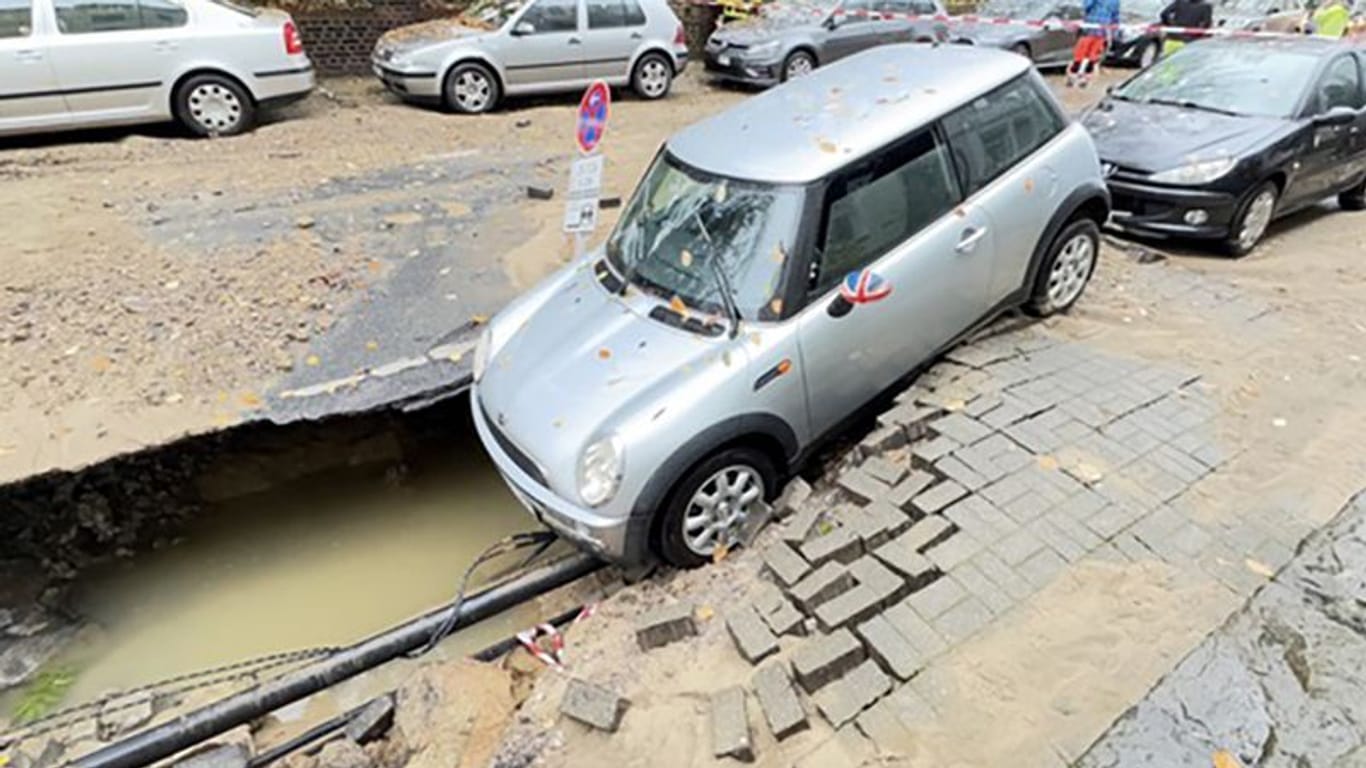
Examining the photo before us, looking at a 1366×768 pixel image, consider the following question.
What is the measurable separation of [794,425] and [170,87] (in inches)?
331

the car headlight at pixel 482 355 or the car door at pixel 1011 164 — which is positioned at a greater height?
the car door at pixel 1011 164

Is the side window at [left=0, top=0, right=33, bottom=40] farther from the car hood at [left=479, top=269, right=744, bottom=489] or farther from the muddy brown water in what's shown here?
the car hood at [left=479, top=269, right=744, bottom=489]

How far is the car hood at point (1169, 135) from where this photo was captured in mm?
7043

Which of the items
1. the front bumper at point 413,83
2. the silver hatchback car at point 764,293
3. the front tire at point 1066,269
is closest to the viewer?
the silver hatchback car at point 764,293

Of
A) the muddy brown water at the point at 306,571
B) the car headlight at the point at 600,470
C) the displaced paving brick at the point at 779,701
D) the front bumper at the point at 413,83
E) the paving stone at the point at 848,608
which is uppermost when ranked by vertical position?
the front bumper at the point at 413,83

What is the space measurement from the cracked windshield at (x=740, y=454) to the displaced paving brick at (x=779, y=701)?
14 mm

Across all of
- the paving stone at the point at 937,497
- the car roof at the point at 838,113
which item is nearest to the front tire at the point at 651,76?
the car roof at the point at 838,113

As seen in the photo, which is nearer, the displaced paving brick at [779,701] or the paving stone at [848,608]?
the displaced paving brick at [779,701]

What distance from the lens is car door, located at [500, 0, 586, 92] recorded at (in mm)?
11023


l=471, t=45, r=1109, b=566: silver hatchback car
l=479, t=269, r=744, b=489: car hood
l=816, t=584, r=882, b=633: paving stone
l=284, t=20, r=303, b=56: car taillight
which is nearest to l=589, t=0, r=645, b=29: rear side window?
→ l=284, t=20, r=303, b=56: car taillight

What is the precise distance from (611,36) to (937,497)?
962 cm

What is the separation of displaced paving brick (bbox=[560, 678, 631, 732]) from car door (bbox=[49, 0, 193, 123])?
8.82 meters

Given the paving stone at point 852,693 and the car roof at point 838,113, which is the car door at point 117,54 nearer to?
the car roof at point 838,113

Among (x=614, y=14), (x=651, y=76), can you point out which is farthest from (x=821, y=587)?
(x=651, y=76)
